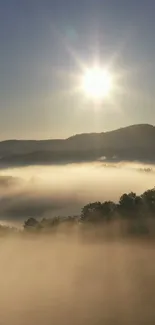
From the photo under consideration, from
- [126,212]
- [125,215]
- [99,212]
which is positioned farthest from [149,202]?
[99,212]

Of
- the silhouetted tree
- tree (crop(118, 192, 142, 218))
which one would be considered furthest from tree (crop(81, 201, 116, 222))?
the silhouetted tree

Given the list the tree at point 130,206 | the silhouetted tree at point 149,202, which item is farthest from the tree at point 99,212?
the silhouetted tree at point 149,202

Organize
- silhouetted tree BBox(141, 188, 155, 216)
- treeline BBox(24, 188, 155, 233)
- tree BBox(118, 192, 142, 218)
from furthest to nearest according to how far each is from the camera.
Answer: silhouetted tree BBox(141, 188, 155, 216)
tree BBox(118, 192, 142, 218)
treeline BBox(24, 188, 155, 233)

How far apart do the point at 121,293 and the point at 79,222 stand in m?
37.4

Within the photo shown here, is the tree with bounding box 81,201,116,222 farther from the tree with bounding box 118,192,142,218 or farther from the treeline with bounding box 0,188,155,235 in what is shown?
the tree with bounding box 118,192,142,218

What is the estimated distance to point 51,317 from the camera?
38719mm

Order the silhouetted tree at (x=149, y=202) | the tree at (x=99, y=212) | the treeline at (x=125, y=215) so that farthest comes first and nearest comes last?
the tree at (x=99, y=212)
the silhouetted tree at (x=149, y=202)
the treeline at (x=125, y=215)

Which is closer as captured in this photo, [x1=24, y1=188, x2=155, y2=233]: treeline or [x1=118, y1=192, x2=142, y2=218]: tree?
[x1=24, y1=188, x2=155, y2=233]: treeline

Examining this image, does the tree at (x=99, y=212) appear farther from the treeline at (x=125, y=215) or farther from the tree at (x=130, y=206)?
the tree at (x=130, y=206)

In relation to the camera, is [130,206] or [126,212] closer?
[126,212]

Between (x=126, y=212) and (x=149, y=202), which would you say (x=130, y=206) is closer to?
(x=126, y=212)

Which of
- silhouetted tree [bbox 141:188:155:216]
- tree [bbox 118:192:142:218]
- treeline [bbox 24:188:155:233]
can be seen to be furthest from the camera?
silhouetted tree [bbox 141:188:155:216]

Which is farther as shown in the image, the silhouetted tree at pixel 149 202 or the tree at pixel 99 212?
the tree at pixel 99 212

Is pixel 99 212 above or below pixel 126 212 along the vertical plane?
above
